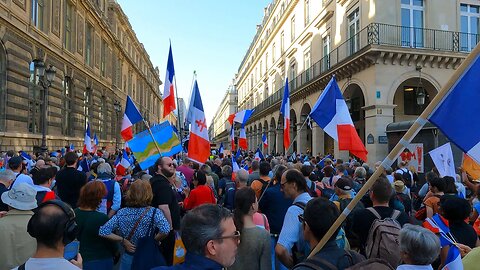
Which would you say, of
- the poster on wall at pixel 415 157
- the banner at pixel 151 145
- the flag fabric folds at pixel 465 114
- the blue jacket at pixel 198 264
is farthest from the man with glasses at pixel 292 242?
the poster on wall at pixel 415 157

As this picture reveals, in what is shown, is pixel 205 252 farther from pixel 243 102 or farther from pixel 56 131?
pixel 243 102

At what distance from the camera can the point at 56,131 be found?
24.2m

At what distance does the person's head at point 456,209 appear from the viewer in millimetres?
3721

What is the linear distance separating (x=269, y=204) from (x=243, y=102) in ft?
216

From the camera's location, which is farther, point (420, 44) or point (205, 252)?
point (420, 44)

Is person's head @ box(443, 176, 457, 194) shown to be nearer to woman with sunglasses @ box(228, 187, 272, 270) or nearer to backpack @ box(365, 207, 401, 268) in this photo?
backpack @ box(365, 207, 401, 268)

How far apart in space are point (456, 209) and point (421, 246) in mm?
1322

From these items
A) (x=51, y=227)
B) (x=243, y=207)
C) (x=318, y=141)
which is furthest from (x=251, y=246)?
(x=318, y=141)

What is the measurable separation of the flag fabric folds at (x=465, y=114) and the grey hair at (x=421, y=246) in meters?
0.80

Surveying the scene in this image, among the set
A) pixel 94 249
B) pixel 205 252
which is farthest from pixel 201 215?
pixel 94 249

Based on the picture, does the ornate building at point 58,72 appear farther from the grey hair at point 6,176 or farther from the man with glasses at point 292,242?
the man with glasses at point 292,242

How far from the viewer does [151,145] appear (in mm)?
7910

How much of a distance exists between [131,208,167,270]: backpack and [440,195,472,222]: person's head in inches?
115

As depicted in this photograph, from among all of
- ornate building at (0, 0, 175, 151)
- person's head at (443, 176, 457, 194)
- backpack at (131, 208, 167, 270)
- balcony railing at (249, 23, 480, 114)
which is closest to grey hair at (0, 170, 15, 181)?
backpack at (131, 208, 167, 270)
